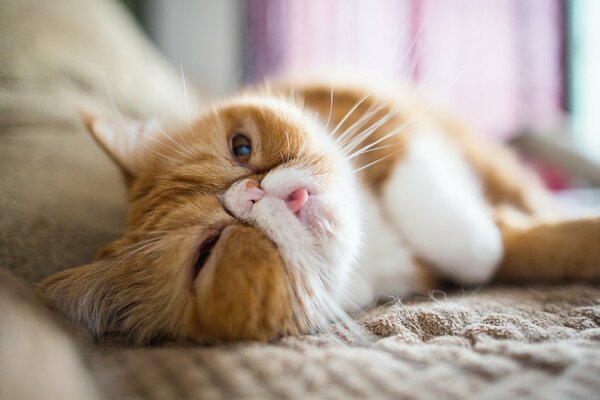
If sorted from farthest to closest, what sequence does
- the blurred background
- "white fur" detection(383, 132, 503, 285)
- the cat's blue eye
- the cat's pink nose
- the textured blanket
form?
1. the blurred background
2. "white fur" detection(383, 132, 503, 285)
3. the cat's blue eye
4. the cat's pink nose
5. the textured blanket

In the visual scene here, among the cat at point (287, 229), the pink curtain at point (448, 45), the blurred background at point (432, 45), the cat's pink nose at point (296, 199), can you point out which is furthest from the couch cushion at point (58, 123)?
the pink curtain at point (448, 45)

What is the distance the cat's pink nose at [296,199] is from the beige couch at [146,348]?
22cm

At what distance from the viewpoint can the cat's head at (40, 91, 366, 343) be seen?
27.9 inches

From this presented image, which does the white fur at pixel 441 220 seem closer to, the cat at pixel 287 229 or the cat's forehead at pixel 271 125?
the cat at pixel 287 229

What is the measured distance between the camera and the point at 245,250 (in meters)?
0.72

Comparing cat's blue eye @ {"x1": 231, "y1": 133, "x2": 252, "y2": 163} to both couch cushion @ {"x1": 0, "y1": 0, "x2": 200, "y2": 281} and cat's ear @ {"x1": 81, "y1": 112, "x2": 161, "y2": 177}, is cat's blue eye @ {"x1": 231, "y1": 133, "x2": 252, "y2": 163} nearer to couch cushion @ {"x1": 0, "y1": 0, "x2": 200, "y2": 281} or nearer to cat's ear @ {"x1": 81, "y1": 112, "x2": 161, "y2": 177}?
cat's ear @ {"x1": 81, "y1": 112, "x2": 161, "y2": 177}

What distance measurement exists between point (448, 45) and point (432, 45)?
0.32ft

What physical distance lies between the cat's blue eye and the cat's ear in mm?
213

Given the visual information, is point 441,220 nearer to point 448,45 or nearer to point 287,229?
point 287,229

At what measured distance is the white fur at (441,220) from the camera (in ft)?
3.32

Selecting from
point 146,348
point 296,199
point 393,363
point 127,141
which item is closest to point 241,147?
point 296,199

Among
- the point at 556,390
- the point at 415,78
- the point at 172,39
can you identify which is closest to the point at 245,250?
the point at 556,390

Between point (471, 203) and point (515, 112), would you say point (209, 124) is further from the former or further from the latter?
point (515, 112)

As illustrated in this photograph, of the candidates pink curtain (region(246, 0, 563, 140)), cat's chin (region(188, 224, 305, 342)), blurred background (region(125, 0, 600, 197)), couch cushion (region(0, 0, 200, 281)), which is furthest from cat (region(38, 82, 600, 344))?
pink curtain (region(246, 0, 563, 140))
